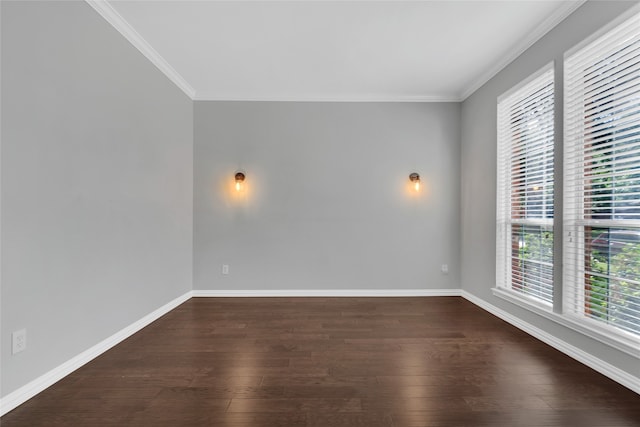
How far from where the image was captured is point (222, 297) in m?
4.09

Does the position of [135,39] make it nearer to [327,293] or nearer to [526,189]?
[327,293]

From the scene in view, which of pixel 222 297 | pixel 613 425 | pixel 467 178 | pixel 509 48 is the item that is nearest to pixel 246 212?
pixel 222 297

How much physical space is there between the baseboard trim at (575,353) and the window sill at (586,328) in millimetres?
144

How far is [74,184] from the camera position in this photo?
83.8 inches

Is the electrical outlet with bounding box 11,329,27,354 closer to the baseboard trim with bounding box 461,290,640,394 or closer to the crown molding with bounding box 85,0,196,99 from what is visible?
the crown molding with bounding box 85,0,196,99

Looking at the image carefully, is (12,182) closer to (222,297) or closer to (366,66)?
(222,297)

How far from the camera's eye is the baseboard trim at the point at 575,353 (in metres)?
1.93

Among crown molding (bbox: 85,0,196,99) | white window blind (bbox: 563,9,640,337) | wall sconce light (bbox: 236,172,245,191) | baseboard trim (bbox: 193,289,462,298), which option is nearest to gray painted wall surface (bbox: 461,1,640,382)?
white window blind (bbox: 563,9,640,337)

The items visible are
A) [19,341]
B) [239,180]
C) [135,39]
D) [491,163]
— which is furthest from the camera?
[239,180]

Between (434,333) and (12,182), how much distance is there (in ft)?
10.7

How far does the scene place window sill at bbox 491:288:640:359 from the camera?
1.92 metres

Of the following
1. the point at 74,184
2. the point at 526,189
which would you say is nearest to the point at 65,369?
the point at 74,184

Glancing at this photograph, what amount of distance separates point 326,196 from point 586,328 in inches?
114

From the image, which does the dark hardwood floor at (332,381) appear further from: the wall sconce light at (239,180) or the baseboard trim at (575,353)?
the wall sconce light at (239,180)
